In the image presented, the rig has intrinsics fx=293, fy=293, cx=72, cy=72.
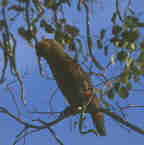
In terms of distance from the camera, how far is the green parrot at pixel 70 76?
277 cm

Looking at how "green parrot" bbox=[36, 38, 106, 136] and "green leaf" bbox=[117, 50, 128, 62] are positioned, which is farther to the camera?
"green parrot" bbox=[36, 38, 106, 136]

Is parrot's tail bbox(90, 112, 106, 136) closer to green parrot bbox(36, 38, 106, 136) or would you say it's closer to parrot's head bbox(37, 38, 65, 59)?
green parrot bbox(36, 38, 106, 136)

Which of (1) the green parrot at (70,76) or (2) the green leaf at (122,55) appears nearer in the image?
(2) the green leaf at (122,55)

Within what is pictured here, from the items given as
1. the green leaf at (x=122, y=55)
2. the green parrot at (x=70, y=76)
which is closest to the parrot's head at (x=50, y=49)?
the green parrot at (x=70, y=76)

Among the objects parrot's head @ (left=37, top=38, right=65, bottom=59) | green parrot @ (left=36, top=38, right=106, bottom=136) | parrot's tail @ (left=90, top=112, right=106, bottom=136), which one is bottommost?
parrot's tail @ (left=90, top=112, right=106, bottom=136)

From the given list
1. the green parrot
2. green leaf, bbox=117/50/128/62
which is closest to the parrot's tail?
the green parrot

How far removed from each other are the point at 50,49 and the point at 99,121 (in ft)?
2.76

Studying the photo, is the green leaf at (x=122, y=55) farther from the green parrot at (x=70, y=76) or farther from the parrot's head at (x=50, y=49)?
the parrot's head at (x=50, y=49)

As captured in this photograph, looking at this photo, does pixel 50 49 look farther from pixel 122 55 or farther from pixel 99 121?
pixel 122 55

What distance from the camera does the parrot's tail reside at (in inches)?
111

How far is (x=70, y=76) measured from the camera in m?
2.79

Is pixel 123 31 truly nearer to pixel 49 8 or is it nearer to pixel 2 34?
pixel 49 8

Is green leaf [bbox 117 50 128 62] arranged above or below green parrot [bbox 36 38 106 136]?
above

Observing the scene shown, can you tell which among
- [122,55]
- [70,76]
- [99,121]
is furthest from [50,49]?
[122,55]
